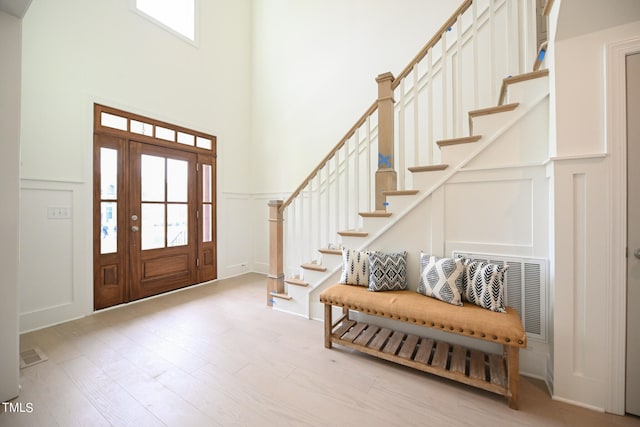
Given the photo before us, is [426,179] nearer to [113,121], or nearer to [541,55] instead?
[541,55]

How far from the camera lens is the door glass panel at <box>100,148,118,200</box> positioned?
2986 millimetres

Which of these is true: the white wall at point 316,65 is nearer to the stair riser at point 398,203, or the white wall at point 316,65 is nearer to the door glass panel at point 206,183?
the door glass panel at point 206,183

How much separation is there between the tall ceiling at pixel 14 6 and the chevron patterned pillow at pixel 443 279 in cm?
306

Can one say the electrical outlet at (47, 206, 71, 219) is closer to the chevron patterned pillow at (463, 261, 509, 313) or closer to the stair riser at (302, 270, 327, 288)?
the stair riser at (302, 270, 327, 288)

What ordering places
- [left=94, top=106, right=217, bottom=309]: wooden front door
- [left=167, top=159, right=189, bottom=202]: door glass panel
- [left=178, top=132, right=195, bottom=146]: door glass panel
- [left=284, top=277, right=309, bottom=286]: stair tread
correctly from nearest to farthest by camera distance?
[left=284, top=277, right=309, bottom=286]: stair tread → [left=94, top=106, right=217, bottom=309]: wooden front door → [left=167, top=159, right=189, bottom=202]: door glass panel → [left=178, top=132, right=195, bottom=146]: door glass panel

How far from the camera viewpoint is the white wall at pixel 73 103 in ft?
8.22

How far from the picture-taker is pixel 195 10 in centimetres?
398

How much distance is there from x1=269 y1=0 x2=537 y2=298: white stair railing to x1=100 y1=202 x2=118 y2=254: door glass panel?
1.91m

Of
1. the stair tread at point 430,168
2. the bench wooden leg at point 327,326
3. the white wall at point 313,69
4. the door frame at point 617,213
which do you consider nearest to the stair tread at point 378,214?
the stair tread at point 430,168

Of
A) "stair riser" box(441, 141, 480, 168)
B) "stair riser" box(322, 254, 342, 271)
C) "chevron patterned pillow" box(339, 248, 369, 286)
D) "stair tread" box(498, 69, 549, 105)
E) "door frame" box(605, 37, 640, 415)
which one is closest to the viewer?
"door frame" box(605, 37, 640, 415)

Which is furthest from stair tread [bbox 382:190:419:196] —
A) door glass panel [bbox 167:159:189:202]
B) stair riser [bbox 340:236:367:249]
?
door glass panel [bbox 167:159:189:202]

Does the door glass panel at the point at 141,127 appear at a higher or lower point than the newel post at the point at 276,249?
higher

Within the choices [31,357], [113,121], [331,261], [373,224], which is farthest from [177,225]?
[373,224]

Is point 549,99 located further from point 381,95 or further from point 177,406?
point 177,406
